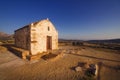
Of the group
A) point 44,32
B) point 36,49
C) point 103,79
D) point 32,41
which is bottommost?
point 103,79

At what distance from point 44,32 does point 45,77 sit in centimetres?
826

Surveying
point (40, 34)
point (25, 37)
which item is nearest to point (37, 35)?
point (40, 34)

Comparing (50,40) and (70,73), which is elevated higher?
(50,40)

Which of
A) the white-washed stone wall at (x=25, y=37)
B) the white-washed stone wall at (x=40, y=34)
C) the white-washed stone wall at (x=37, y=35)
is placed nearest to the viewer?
the white-washed stone wall at (x=37, y=35)

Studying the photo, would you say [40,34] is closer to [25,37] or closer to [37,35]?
[37,35]

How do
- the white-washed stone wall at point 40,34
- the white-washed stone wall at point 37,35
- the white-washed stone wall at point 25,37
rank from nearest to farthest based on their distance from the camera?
the white-washed stone wall at point 37,35, the white-washed stone wall at point 40,34, the white-washed stone wall at point 25,37

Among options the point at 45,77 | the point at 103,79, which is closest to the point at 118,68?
the point at 103,79

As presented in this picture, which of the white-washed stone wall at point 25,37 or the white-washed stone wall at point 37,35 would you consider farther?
the white-washed stone wall at point 25,37

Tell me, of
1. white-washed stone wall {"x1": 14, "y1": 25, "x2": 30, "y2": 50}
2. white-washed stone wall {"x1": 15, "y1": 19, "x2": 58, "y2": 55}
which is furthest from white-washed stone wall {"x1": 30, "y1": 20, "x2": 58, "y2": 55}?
white-washed stone wall {"x1": 14, "y1": 25, "x2": 30, "y2": 50}

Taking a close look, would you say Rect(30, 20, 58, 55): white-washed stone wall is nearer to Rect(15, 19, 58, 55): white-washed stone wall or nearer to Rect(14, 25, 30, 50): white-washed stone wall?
Rect(15, 19, 58, 55): white-washed stone wall

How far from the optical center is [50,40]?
16125mm

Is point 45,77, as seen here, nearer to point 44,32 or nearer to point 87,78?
point 87,78

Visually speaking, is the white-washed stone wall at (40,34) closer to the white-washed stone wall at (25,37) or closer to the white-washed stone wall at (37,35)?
the white-washed stone wall at (37,35)

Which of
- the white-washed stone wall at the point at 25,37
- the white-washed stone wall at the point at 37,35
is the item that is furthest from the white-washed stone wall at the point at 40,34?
the white-washed stone wall at the point at 25,37
